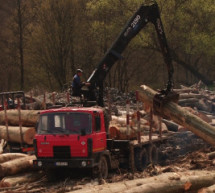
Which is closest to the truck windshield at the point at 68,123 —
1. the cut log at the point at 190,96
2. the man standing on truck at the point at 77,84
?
the man standing on truck at the point at 77,84

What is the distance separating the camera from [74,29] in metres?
41.0

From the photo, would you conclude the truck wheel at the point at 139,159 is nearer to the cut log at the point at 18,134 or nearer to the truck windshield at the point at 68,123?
the truck windshield at the point at 68,123

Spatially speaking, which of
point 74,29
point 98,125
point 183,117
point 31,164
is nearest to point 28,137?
point 31,164

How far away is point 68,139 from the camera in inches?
497

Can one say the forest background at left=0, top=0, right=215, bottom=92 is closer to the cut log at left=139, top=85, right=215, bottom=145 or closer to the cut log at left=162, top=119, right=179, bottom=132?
the cut log at left=162, top=119, right=179, bottom=132

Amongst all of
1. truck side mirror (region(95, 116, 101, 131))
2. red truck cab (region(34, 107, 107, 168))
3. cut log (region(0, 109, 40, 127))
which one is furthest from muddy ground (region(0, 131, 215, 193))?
cut log (region(0, 109, 40, 127))

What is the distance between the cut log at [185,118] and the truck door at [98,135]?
2735mm

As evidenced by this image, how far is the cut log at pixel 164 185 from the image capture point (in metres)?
9.64

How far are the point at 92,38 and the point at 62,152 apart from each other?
1159 inches

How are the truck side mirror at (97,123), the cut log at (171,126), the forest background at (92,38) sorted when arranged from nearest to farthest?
the truck side mirror at (97,123), the cut log at (171,126), the forest background at (92,38)

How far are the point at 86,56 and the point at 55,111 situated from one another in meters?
29.1

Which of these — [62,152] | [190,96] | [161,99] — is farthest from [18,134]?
[190,96]

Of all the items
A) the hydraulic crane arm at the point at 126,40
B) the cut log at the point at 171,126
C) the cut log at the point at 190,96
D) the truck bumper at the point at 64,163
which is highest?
the hydraulic crane arm at the point at 126,40

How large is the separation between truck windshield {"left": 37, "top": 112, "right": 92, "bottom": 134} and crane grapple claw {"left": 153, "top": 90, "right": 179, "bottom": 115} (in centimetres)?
339
